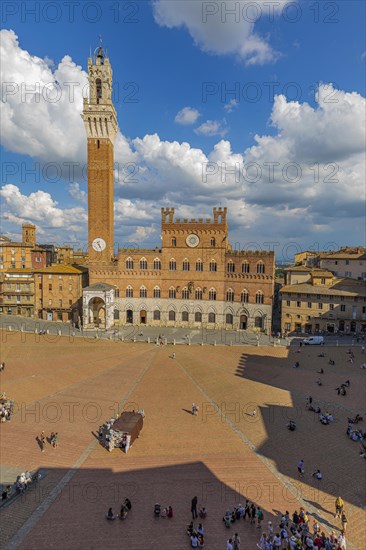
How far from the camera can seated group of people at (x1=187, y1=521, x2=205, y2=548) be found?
1542cm

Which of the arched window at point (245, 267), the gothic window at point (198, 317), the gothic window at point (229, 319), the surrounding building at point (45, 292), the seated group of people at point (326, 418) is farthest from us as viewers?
the surrounding building at point (45, 292)

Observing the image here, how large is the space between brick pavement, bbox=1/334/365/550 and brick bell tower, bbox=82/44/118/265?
2510cm

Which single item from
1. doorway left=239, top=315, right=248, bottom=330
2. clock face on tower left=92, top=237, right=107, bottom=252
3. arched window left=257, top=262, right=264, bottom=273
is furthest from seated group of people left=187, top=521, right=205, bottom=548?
clock face on tower left=92, top=237, right=107, bottom=252

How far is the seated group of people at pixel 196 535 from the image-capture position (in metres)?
15.4

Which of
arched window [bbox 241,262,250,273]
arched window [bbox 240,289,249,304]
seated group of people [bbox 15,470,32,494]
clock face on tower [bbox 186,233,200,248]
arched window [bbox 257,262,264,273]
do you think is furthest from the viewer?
clock face on tower [bbox 186,233,200,248]

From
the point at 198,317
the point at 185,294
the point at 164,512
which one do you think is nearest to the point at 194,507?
the point at 164,512

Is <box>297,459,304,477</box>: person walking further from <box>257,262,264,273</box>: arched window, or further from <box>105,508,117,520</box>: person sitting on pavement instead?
<box>257,262,264,273</box>: arched window

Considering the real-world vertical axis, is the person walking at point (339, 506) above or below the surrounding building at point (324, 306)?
below

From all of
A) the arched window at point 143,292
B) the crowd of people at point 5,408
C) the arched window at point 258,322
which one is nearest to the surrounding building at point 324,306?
the arched window at point 258,322

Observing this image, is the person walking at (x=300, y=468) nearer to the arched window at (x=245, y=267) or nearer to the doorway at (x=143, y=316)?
the arched window at (x=245, y=267)

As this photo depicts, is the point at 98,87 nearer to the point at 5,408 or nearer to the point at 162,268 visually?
the point at 162,268

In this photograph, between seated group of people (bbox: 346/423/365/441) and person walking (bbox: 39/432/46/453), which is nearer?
person walking (bbox: 39/432/46/453)

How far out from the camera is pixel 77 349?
1788 inches

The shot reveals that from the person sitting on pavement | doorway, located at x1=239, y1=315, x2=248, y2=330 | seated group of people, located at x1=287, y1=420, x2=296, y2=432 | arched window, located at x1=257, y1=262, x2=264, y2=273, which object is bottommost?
the person sitting on pavement
